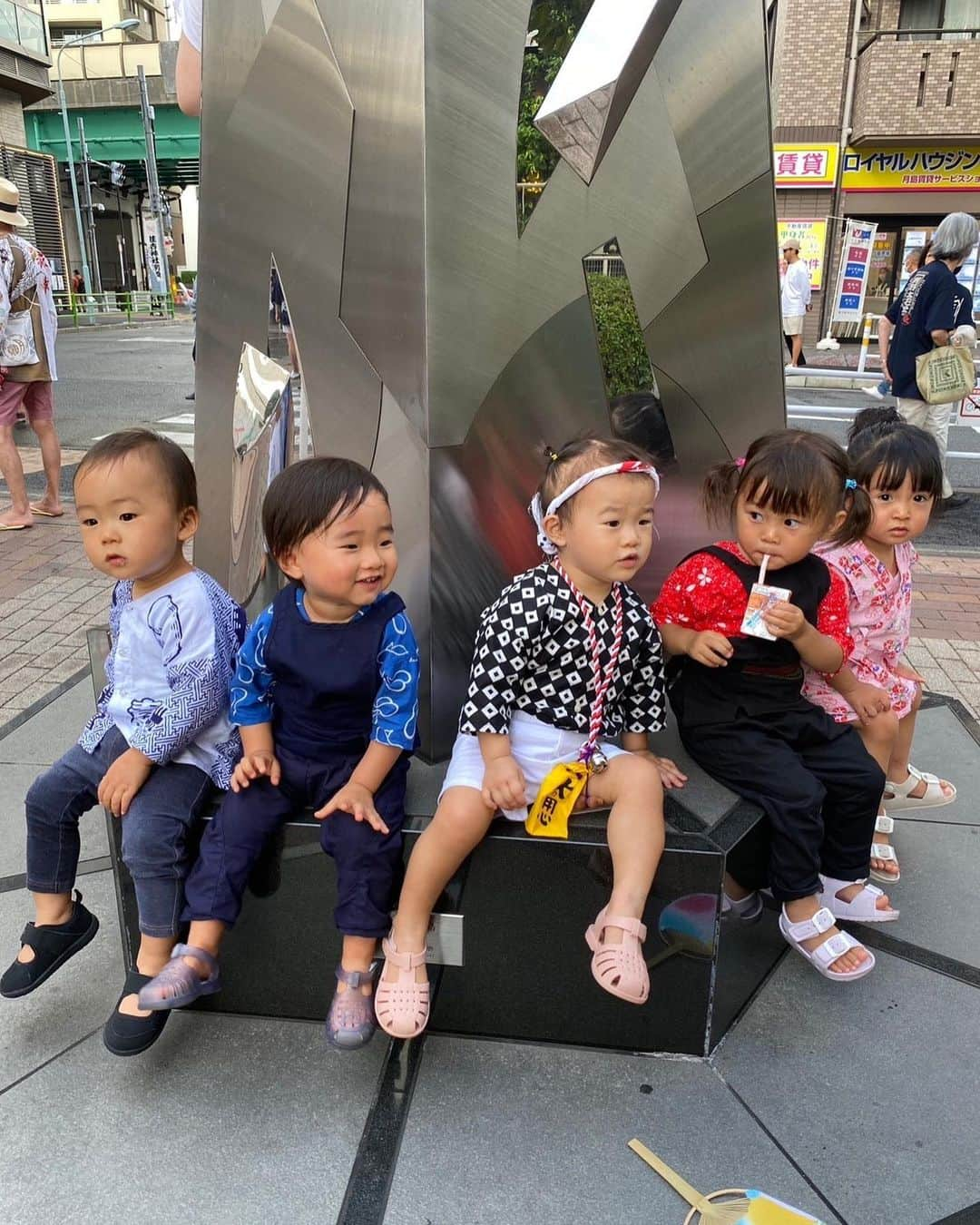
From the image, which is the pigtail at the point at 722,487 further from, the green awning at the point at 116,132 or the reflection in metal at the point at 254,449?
the green awning at the point at 116,132

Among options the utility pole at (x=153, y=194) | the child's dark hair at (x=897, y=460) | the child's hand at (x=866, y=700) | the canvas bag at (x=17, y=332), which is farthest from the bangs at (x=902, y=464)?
the utility pole at (x=153, y=194)

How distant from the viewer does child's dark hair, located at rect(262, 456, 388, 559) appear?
1.98 meters

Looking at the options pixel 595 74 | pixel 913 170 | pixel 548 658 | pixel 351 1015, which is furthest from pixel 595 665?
pixel 913 170

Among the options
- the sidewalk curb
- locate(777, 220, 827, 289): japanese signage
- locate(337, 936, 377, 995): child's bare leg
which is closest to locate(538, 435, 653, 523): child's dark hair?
locate(337, 936, 377, 995): child's bare leg

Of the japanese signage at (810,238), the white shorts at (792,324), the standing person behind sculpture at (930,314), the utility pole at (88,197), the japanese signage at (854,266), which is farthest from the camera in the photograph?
the utility pole at (88,197)

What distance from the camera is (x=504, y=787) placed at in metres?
1.98

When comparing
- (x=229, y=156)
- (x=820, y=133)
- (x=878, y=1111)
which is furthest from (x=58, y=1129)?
(x=820, y=133)

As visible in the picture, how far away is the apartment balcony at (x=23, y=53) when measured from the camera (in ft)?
80.8

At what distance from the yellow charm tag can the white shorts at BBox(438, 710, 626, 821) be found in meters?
0.06

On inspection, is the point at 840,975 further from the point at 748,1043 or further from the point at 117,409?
the point at 117,409

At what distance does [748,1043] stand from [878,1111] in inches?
11.5

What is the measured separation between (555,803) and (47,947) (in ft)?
4.06

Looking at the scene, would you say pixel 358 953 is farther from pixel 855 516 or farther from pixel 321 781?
pixel 855 516

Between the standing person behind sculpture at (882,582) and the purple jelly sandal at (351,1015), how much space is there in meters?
1.37
